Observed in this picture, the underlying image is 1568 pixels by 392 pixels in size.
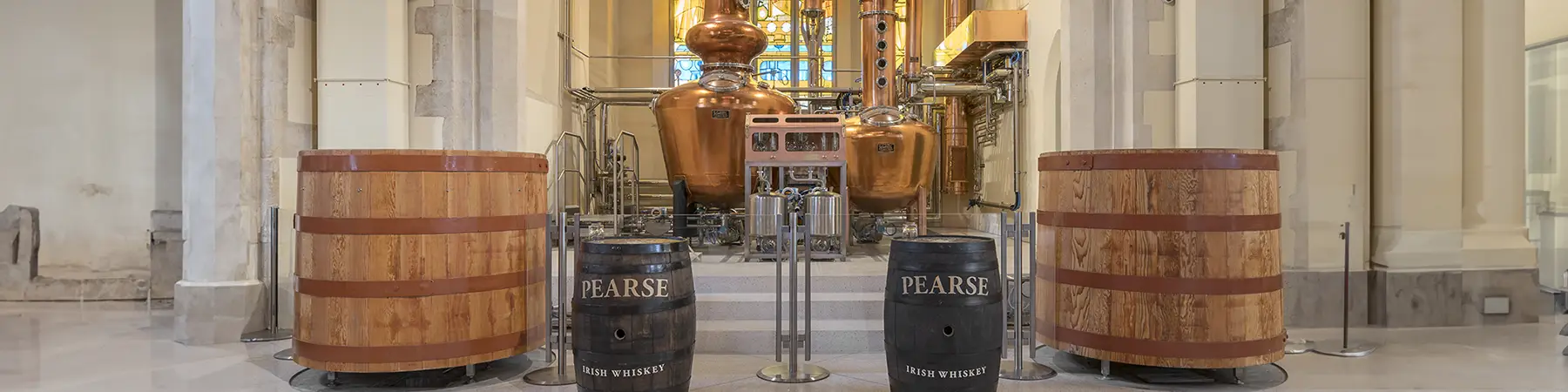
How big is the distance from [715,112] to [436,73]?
227 centimetres

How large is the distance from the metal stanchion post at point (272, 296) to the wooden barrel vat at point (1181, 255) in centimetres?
442

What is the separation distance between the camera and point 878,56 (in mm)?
7984

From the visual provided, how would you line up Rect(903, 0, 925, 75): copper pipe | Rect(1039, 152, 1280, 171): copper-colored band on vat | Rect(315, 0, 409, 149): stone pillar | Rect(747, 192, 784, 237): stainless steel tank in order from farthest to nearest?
Rect(903, 0, 925, 75): copper pipe, Rect(747, 192, 784, 237): stainless steel tank, Rect(315, 0, 409, 149): stone pillar, Rect(1039, 152, 1280, 171): copper-colored band on vat

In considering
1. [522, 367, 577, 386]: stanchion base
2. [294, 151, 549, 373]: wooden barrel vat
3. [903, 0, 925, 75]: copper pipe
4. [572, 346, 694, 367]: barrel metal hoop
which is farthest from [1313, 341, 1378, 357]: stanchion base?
[903, 0, 925, 75]: copper pipe

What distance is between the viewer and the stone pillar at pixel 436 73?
231 inches

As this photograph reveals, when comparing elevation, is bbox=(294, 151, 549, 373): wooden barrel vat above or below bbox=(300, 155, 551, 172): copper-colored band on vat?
below

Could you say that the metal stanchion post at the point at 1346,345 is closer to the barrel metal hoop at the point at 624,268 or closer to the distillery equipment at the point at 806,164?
the distillery equipment at the point at 806,164

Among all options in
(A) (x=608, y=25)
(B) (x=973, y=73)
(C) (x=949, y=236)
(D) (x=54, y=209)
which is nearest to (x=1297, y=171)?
(C) (x=949, y=236)

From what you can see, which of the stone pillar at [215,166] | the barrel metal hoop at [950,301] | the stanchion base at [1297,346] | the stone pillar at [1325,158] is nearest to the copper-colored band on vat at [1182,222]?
the barrel metal hoop at [950,301]

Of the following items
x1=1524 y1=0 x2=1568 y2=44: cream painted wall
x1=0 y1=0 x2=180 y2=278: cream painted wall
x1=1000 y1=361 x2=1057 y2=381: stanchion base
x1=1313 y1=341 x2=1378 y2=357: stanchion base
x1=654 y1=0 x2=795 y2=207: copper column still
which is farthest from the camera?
x1=654 y1=0 x2=795 y2=207: copper column still

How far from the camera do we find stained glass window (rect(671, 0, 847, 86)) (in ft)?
38.7

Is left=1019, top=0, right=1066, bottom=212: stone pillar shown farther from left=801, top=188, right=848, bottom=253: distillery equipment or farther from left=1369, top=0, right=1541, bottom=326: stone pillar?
left=1369, top=0, right=1541, bottom=326: stone pillar

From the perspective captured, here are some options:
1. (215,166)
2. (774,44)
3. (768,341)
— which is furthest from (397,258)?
(774,44)

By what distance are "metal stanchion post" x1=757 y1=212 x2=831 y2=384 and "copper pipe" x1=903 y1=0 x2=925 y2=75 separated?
17.9ft
